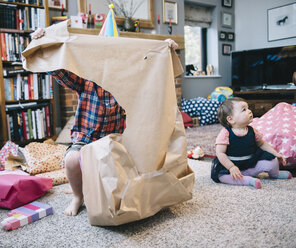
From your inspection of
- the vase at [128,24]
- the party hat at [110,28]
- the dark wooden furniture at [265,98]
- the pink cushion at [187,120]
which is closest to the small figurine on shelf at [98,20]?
the vase at [128,24]

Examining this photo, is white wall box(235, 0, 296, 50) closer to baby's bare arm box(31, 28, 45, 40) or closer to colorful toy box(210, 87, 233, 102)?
colorful toy box(210, 87, 233, 102)

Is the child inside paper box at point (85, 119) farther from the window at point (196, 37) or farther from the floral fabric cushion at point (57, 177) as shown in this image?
the window at point (196, 37)

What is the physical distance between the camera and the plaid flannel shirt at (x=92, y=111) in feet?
3.59

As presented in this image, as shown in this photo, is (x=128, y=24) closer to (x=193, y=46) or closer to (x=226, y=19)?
(x=193, y=46)

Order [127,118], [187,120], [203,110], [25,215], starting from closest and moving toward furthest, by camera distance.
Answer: [127,118]
[25,215]
[187,120]
[203,110]

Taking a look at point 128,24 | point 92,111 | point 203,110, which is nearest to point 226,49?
point 203,110

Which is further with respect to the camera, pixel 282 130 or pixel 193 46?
pixel 193 46

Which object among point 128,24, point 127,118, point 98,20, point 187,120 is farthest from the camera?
point 187,120

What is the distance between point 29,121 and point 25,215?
5.57ft

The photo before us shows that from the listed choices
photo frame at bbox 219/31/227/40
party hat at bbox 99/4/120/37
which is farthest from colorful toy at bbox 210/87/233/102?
party hat at bbox 99/4/120/37

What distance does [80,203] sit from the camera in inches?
44.4

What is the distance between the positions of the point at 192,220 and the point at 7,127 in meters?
2.03

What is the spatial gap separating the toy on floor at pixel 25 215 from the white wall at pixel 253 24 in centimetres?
441

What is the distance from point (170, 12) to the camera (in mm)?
3951
